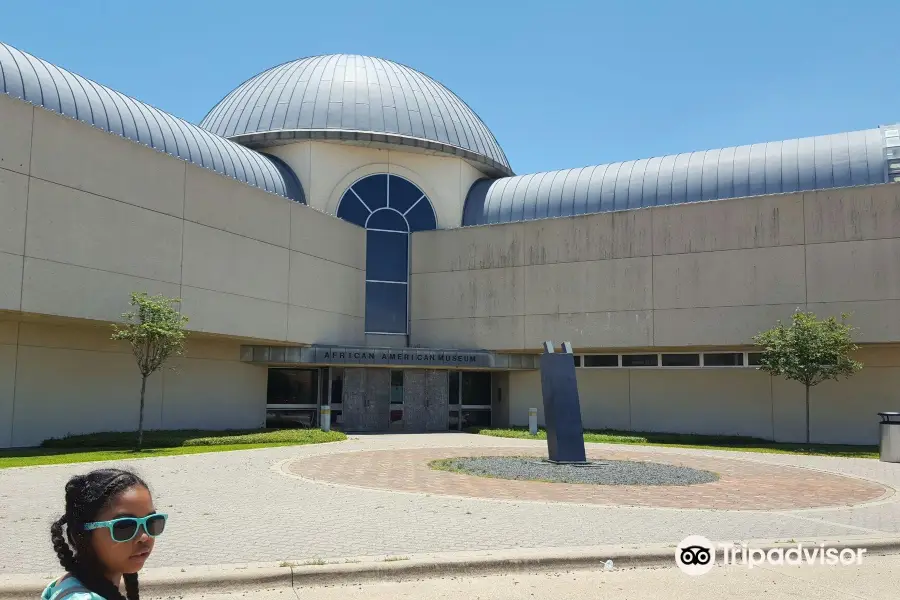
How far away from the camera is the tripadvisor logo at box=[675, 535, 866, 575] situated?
8555 millimetres

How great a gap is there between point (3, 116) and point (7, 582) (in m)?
16.7

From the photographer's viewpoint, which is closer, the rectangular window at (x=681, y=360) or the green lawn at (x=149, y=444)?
the green lawn at (x=149, y=444)

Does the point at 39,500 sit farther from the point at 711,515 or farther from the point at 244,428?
the point at 244,428

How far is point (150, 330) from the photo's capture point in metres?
22.3

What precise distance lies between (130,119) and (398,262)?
13.6 meters

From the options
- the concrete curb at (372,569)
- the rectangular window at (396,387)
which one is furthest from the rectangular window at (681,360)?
the concrete curb at (372,569)

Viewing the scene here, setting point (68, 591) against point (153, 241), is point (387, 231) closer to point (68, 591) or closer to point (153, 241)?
point (153, 241)

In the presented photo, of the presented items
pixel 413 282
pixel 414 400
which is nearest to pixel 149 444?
pixel 414 400

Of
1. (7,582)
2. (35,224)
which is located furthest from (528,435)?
(7,582)

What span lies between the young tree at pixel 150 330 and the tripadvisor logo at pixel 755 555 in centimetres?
1746

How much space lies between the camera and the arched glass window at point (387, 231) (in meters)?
36.4

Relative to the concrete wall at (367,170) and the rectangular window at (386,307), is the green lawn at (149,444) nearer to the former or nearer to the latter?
the rectangular window at (386,307)

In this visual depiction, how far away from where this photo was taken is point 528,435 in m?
31.5

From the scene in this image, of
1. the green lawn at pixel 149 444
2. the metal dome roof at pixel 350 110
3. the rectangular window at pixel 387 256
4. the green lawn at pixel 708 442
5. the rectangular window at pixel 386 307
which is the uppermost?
the metal dome roof at pixel 350 110
